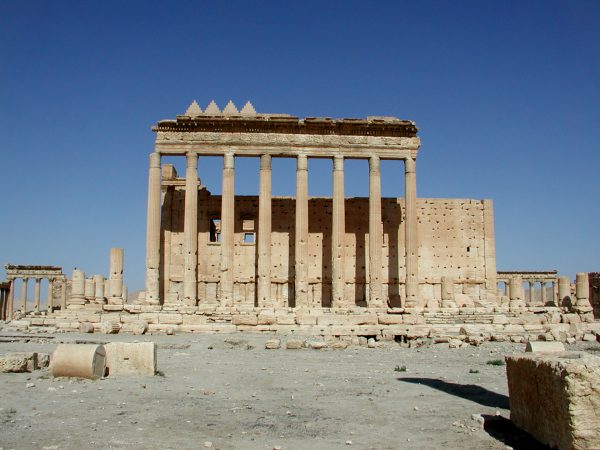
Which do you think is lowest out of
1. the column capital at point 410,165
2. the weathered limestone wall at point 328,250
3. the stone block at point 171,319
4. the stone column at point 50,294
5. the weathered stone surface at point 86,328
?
the weathered stone surface at point 86,328

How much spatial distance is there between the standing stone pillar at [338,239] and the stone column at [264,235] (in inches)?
138

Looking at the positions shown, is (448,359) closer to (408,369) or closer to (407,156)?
(408,369)

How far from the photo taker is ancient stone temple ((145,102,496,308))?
118 feet

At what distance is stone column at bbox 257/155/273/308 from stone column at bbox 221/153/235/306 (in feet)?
4.98

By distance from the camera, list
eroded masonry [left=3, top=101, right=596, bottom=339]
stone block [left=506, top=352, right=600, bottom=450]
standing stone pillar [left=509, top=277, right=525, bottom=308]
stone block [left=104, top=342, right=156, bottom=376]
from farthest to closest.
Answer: standing stone pillar [left=509, top=277, right=525, bottom=308], eroded masonry [left=3, top=101, right=596, bottom=339], stone block [left=104, top=342, right=156, bottom=376], stone block [left=506, top=352, right=600, bottom=450]

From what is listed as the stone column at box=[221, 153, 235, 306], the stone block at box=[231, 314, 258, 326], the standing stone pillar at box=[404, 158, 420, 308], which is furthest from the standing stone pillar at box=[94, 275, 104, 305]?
the standing stone pillar at box=[404, 158, 420, 308]

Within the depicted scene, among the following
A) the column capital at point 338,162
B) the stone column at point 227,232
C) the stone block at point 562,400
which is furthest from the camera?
the column capital at point 338,162

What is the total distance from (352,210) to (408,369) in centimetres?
2564

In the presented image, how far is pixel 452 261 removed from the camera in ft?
136

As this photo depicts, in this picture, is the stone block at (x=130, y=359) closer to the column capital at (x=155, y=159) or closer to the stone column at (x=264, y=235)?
the stone column at (x=264, y=235)

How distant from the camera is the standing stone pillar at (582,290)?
37719 mm

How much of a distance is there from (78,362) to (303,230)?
80.1ft

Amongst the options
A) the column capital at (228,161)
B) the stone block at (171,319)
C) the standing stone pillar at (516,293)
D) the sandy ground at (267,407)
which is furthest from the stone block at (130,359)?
the standing stone pillar at (516,293)

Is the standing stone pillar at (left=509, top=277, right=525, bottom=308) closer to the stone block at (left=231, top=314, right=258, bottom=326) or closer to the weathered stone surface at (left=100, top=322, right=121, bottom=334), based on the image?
the stone block at (left=231, top=314, right=258, bottom=326)
